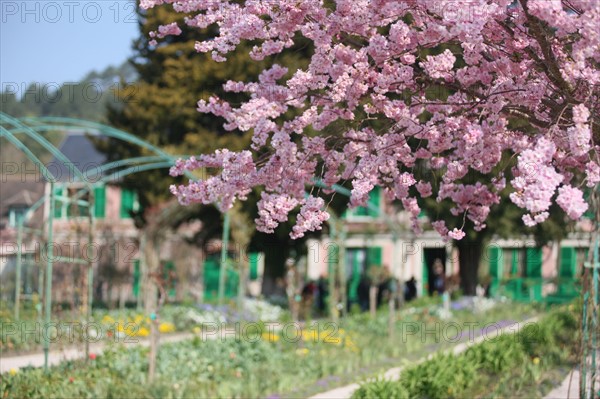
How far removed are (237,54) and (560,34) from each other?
19204 millimetres

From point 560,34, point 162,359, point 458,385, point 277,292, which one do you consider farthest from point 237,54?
point 560,34

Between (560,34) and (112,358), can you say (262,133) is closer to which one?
(560,34)

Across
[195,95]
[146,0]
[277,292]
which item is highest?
[195,95]

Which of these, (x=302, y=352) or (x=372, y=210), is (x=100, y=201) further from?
(x=302, y=352)

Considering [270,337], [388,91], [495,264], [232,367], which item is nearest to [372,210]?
[495,264]

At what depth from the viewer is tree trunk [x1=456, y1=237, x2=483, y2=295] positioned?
88.6 feet

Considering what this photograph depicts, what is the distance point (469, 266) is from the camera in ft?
89.5

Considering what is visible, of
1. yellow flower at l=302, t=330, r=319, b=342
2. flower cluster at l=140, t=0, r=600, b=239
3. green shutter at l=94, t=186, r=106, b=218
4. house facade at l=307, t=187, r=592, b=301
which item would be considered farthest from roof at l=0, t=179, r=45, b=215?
flower cluster at l=140, t=0, r=600, b=239

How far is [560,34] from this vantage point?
4504mm

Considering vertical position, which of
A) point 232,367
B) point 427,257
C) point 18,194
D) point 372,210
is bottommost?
point 232,367

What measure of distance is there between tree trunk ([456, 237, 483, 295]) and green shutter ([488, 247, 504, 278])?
453cm

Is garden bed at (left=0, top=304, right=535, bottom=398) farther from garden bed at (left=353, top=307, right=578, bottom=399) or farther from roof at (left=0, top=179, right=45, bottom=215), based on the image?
roof at (left=0, top=179, right=45, bottom=215)

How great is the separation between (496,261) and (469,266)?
7.06 meters

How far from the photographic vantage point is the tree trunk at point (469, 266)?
27.0 meters
